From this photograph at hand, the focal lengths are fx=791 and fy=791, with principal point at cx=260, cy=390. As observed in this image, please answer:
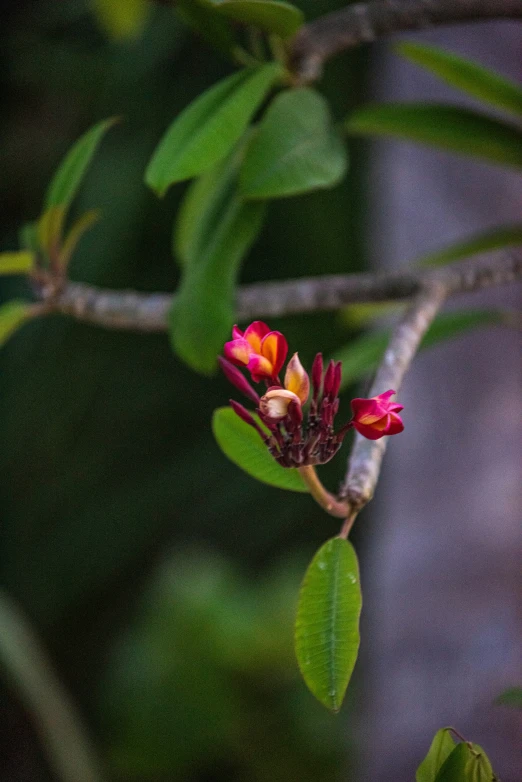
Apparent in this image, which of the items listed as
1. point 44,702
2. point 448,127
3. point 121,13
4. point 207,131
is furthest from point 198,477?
point 207,131

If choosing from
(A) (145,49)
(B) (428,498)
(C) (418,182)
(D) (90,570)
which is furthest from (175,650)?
(A) (145,49)

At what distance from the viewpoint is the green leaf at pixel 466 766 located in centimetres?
28

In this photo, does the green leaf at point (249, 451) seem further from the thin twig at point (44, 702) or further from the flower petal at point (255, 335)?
the thin twig at point (44, 702)

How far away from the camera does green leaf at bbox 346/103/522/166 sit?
533 mm

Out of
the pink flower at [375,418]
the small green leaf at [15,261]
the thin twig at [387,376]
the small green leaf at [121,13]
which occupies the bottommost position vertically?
the thin twig at [387,376]

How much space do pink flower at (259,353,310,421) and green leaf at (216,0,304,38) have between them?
0.63 ft

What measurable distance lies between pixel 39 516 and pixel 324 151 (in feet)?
5.75

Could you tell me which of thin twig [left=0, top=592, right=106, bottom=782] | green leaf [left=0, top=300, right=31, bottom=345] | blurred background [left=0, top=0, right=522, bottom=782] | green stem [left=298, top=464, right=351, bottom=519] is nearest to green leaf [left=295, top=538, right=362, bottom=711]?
green stem [left=298, top=464, right=351, bottom=519]

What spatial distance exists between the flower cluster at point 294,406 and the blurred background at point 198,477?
0.64 meters

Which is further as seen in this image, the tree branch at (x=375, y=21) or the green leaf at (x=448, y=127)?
the green leaf at (x=448, y=127)

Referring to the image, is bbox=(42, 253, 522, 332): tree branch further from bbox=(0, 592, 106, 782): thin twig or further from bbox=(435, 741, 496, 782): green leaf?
bbox=(0, 592, 106, 782): thin twig

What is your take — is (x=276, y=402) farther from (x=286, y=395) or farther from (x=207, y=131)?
(x=207, y=131)

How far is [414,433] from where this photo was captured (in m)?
1.00

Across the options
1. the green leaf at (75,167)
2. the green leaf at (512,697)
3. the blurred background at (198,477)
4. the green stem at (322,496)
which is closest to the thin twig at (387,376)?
the green stem at (322,496)
